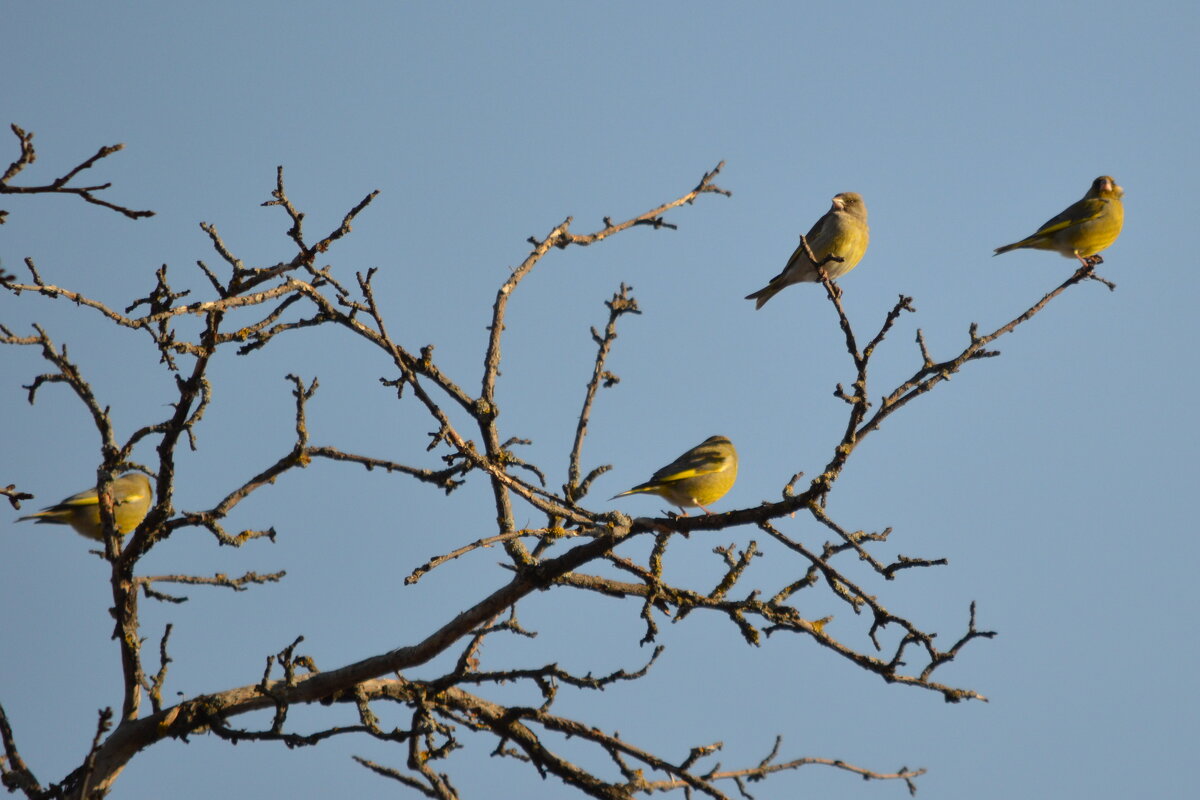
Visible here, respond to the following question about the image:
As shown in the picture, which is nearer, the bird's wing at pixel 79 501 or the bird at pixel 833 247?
the bird at pixel 833 247

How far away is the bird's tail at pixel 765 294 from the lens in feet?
30.6

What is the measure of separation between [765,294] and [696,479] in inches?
68.4

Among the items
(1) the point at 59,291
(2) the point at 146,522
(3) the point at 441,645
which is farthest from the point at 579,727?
(1) the point at 59,291

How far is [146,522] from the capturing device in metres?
4.72

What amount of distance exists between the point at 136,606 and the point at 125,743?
0.59 m

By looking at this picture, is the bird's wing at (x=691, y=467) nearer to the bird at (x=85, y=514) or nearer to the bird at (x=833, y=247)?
the bird at (x=833, y=247)

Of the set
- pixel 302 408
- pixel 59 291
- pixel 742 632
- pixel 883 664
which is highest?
pixel 302 408

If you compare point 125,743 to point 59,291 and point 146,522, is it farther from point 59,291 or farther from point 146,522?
point 59,291

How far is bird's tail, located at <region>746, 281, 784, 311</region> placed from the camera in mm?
9328

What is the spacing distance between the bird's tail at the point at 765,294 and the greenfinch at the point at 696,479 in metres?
1.25

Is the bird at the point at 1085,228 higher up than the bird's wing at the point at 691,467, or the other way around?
the bird at the point at 1085,228

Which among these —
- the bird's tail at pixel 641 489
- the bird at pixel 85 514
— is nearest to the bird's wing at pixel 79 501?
the bird at pixel 85 514

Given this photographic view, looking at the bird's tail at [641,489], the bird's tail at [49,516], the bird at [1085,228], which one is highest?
the bird at [1085,228]

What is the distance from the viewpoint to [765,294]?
9.43 meters
